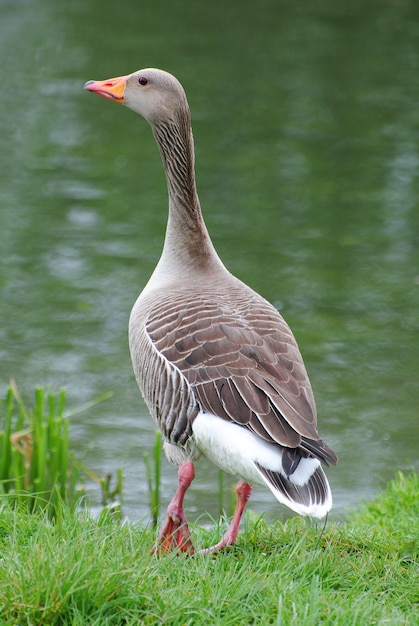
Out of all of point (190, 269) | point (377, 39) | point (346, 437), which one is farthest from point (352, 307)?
point (377, 39)

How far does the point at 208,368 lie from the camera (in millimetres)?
4320

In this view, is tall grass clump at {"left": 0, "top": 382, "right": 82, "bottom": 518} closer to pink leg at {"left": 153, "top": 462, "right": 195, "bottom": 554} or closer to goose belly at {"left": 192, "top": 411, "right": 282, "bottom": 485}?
pink leg at {"left": 153, "top": 462, "right": 195, "bottom": 554}

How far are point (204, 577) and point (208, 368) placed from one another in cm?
89

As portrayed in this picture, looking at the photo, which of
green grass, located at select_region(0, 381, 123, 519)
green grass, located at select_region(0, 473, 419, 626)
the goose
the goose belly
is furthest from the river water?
the goose belly

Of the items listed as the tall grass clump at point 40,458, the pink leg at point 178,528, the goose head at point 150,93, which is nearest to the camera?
the pink leg at point 178,528

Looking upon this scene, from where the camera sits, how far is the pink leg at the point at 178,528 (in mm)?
4203

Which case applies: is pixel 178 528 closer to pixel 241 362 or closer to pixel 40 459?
pixel 241 362

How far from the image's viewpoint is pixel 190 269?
16.9 feet

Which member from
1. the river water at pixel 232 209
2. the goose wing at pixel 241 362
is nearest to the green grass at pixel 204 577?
the goose wing at pixel 241 362

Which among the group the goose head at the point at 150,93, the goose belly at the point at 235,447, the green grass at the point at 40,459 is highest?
the goose head at the point at 150,93

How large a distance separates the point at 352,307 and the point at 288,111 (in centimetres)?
703

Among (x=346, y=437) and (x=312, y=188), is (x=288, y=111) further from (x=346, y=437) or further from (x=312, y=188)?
(x=346, y=437)

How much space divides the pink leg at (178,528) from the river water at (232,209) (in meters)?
2.40

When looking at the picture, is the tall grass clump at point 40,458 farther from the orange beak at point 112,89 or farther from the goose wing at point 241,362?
the orange beak at point 112,89
